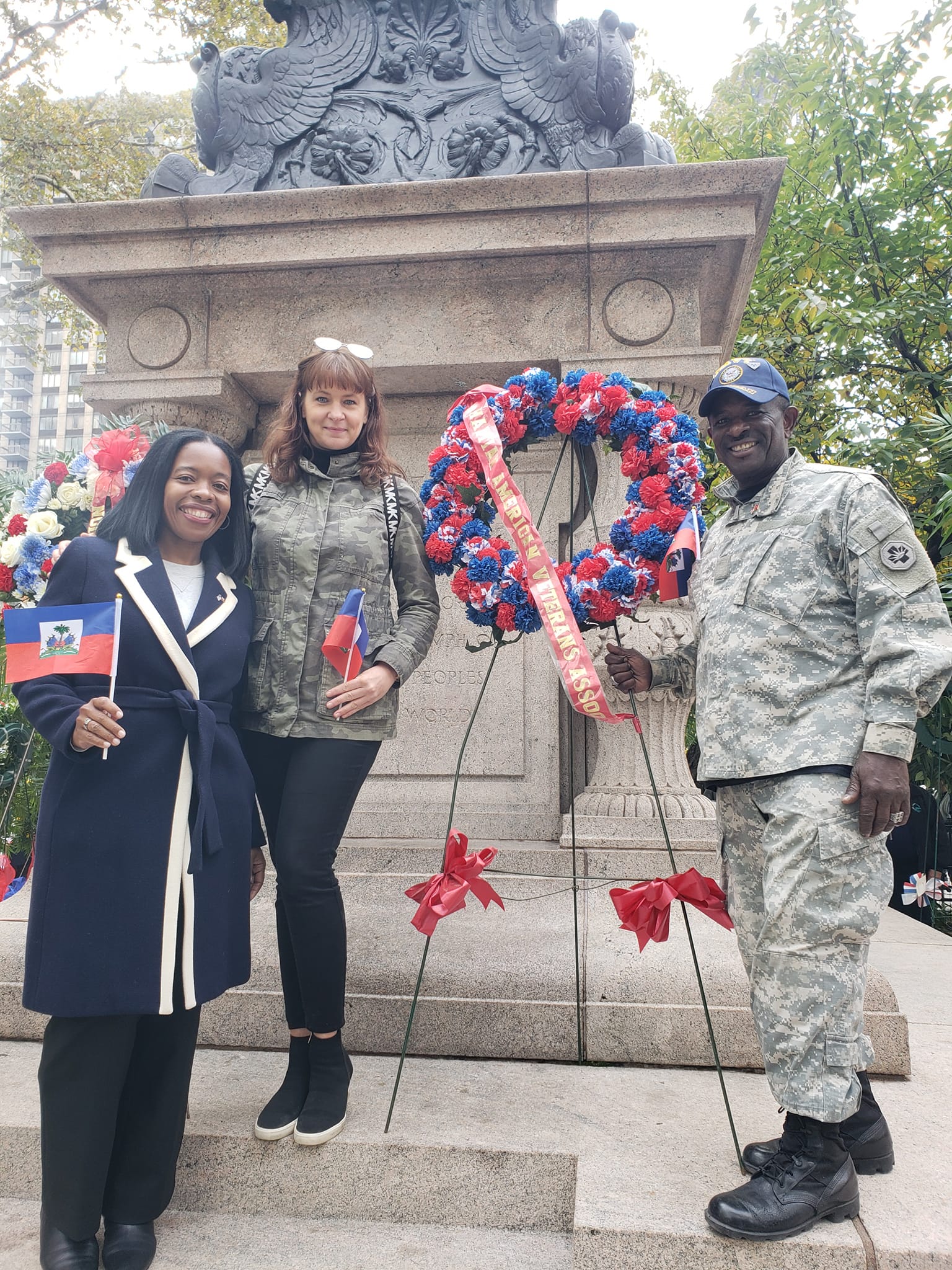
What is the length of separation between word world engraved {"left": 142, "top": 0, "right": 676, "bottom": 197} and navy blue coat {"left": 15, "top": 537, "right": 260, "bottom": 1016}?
3192mm

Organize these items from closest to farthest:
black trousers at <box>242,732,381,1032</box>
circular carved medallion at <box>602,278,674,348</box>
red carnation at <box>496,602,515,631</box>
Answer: black trousers at <box>242,732,381,1032</box>
red carnation at <box>496,602,515,631</box>
circular carved medallion at <box>602,278,674,348</box>

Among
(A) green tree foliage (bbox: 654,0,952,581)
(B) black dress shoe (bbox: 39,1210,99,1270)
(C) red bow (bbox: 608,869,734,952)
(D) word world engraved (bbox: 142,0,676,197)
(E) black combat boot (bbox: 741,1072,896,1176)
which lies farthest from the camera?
(A) green tree foliage (bbox: 654,0,952,581)

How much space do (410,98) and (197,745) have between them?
408 centimetres

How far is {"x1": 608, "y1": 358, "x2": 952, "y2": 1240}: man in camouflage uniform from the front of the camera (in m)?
2.27

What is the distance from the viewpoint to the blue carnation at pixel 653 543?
313 centimetres

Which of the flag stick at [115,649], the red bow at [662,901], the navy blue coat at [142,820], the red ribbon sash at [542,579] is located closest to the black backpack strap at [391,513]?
the red ribbon sash at [542,579]

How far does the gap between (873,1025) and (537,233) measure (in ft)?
11.7

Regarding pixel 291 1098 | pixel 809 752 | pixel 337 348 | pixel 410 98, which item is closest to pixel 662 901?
pixel 809 752

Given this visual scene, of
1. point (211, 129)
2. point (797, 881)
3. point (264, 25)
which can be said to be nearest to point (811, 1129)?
point (797, 881)

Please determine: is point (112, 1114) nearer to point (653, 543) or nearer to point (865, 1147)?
point (865, 1147)

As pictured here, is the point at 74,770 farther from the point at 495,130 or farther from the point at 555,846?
the point at 495,130

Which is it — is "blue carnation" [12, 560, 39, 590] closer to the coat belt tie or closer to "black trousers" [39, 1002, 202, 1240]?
the coat belt tie

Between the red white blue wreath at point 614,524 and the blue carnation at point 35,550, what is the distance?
120 cm

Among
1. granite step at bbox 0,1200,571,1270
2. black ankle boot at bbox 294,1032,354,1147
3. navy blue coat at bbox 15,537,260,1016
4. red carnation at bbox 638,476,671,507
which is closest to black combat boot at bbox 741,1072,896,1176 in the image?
granite step at bbox 0,1200,571,1270
